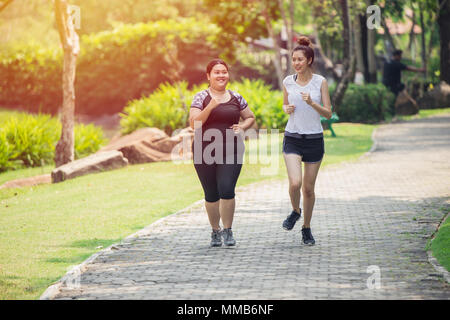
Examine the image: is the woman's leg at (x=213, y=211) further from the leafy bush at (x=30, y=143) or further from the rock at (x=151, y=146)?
the leafy bush at (x=30, y=143)

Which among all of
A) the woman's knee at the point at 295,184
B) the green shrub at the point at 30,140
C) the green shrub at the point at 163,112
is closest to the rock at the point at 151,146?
the green shrub at the point at 163,112

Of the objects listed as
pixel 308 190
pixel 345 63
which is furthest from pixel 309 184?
pixel 345 63

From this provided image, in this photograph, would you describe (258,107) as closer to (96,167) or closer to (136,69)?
(96,167)

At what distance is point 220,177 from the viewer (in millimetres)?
7672

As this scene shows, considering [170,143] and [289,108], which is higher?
[289,108]

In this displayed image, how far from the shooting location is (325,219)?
373 inches

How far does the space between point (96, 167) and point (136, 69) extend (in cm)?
1690

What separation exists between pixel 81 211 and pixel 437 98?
807 inches

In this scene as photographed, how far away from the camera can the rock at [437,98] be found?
93.0 ft

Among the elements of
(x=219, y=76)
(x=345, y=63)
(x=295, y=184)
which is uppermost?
(x=219, y=76)

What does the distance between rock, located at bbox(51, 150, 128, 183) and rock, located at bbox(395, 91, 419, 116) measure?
13306mm

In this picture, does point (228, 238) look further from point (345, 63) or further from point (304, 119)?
point (345, 63)

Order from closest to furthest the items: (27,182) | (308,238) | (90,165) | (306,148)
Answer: (306,148) → (308,238) → (27,182) → (90,165)
